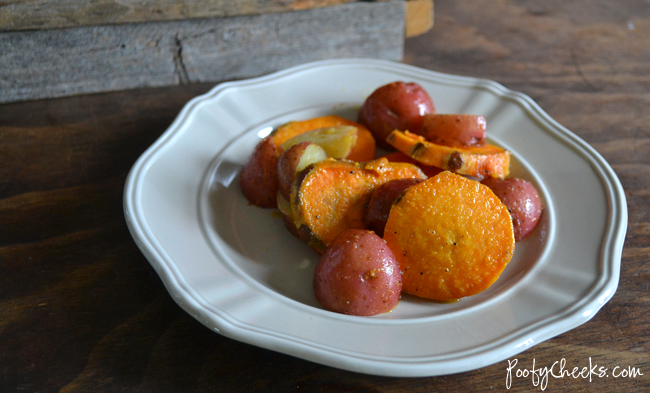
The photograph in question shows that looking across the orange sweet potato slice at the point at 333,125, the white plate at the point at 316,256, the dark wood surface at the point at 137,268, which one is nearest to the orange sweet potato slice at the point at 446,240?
the white plate at the point at 316,256

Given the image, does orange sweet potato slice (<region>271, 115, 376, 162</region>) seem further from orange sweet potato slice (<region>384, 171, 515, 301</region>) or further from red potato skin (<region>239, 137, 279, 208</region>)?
orange sweet potato slice (<region>384, 171, 515, 301</region>)

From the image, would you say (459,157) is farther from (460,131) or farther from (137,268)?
(137,268)

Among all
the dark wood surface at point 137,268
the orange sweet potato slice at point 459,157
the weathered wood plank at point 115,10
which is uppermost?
the weathered wood plank at point 115,10

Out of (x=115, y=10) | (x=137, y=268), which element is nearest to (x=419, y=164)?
(x=137, y=268)

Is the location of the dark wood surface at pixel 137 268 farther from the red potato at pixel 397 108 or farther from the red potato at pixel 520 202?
the red potato at pixel 397 108

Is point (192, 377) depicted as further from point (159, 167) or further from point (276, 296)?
point (159, 167)

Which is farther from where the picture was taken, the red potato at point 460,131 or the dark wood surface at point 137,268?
the red potato at point 460,131

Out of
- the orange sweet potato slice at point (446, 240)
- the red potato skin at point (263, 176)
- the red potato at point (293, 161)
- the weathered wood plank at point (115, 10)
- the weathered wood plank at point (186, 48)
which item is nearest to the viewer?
the orange sweet potato slice at point (446, 240)
